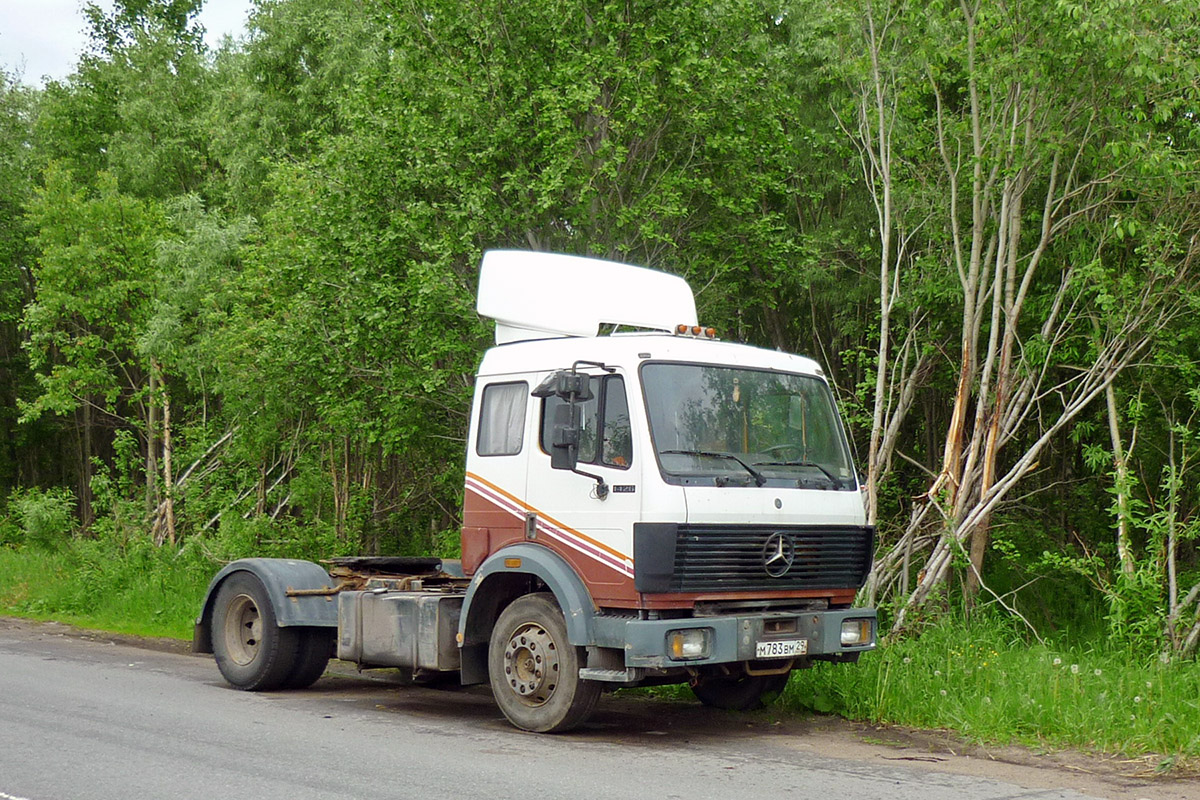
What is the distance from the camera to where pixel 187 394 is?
2708 centimetres

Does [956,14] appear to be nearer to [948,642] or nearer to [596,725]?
[948,642]

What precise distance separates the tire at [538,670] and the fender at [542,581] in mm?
181

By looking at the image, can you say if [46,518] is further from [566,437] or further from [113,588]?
[566,437]

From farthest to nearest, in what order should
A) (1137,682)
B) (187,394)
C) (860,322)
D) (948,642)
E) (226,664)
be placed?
(187,394), (860,322), (226,664), (948,642), (1137,682)

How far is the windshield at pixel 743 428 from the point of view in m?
8.50

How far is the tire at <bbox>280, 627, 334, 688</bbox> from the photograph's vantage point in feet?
36.4

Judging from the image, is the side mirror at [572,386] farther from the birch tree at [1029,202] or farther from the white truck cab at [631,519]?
the birch tree at [1029,202]

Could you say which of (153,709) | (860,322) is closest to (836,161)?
(860,322)

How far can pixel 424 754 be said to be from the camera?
8008 mm

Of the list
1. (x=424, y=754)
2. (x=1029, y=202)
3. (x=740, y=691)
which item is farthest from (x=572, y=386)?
(x=1029, y=202)

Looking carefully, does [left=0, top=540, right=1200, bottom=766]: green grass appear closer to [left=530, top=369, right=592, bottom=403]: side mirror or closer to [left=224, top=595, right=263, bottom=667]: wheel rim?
[left=530, top=369, right=592, bottom=403]: side mirror

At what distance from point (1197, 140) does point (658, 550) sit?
6.45 metres

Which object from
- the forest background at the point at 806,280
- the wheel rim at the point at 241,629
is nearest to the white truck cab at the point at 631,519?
the forest background at the point at 806,280

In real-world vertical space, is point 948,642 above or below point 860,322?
below
